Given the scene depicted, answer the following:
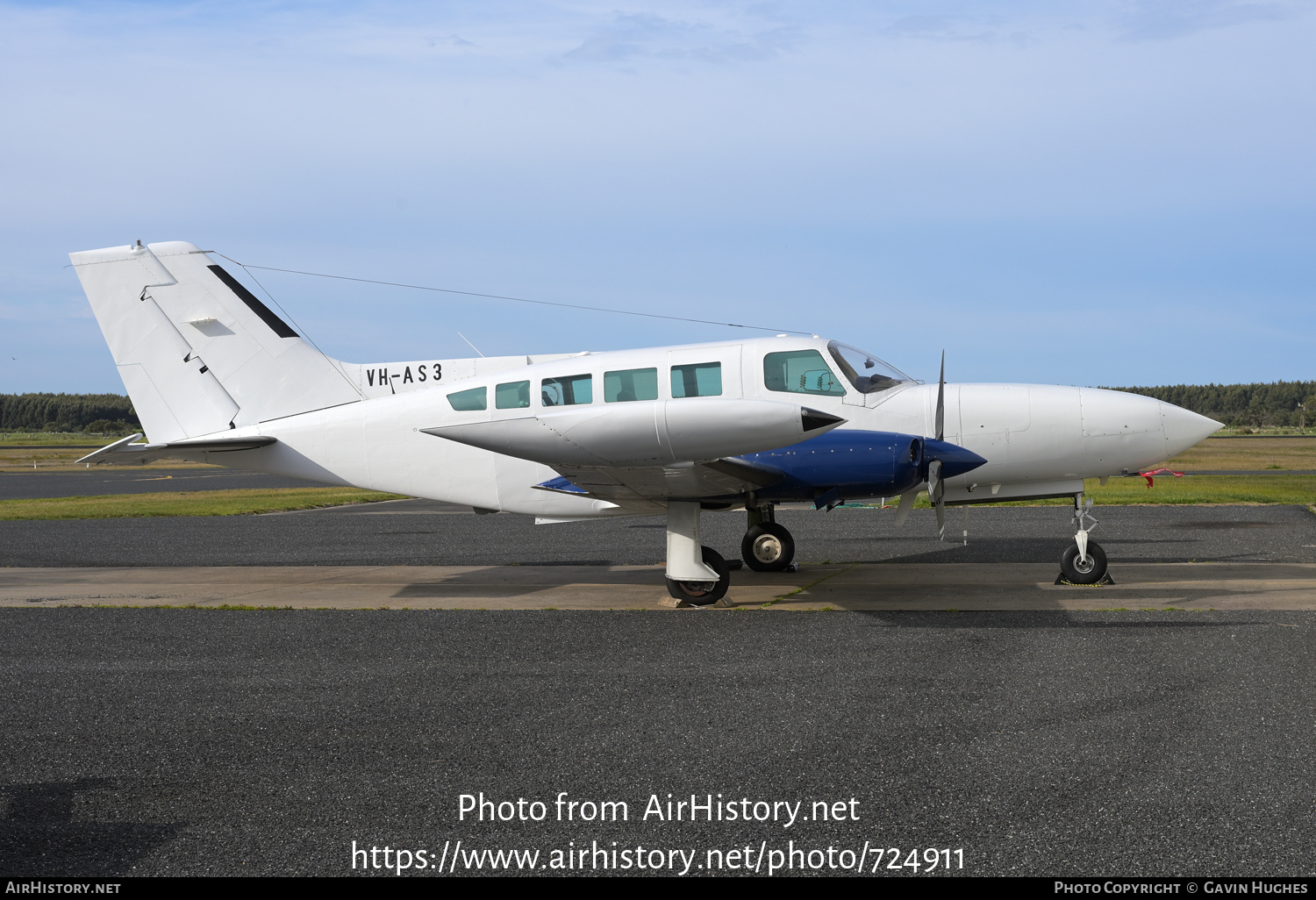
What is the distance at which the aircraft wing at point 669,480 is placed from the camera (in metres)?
10.3

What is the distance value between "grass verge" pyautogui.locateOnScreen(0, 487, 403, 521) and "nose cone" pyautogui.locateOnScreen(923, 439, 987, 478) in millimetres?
14650

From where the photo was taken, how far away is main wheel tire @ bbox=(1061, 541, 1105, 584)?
12195 millimetres

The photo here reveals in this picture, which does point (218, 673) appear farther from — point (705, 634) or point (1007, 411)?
point (1007, 411)

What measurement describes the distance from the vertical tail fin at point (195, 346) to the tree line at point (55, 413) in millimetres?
164478

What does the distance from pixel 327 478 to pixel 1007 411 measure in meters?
8.76

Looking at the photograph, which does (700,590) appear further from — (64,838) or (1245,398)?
(1245,398)

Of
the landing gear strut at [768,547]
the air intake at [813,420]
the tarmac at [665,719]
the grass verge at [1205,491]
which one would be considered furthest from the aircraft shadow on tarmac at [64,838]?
the grass verge at [1205,491]

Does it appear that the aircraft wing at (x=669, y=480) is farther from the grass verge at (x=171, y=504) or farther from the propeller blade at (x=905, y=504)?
the grass verge at (x=171, y=504)

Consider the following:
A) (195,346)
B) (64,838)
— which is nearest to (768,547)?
(195,346)

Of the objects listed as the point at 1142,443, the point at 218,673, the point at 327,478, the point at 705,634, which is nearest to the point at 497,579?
the point at 327,478

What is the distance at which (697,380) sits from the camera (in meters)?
11.6

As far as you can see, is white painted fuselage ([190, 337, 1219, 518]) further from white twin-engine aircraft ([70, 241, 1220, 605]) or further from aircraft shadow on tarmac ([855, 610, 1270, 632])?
aircraft shadow on tarmac ([855, 610, 1270, 632])

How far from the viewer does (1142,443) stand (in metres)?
11.9

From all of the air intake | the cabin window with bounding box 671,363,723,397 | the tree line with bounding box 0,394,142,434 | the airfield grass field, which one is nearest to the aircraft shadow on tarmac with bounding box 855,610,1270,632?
the air intake
